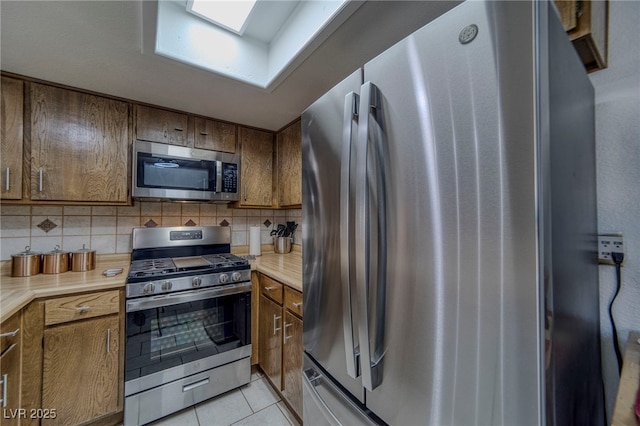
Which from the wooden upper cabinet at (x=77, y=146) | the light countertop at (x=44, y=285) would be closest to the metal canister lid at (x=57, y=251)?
the light countertop at (x=44, y=285)

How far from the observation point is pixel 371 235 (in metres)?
0.71

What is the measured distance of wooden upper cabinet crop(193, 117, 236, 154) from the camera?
2.12m

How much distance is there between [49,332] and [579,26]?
2.55 metres

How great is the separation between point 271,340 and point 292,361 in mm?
300

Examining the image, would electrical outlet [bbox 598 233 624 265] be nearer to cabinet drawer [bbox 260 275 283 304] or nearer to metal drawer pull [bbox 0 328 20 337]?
cabinet drawer [bbox 260 275 283 304]

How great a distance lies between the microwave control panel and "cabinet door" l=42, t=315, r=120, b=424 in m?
1.16

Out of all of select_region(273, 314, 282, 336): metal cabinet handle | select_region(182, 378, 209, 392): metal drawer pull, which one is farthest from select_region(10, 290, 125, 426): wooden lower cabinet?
select_region(273, 314, 282, 336): metal cabinet handle

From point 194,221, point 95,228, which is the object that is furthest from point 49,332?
point 194,221

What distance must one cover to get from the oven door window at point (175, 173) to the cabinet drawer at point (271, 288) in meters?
0.88

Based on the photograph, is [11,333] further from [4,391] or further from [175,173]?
[175,173]

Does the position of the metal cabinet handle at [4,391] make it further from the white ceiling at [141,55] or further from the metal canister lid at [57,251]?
the white ceiling at [141,55]

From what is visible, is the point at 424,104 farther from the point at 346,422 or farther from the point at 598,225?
the point at 346,422

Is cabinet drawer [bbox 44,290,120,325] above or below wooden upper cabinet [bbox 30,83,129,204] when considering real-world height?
below

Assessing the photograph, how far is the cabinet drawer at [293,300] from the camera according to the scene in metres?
1.46
